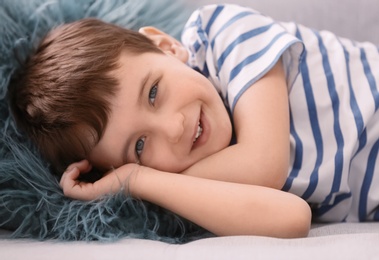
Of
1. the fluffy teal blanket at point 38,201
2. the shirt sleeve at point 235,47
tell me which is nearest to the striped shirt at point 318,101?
the shirt sleeve at point 235,47

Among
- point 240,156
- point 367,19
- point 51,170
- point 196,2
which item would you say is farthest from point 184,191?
point 367,19

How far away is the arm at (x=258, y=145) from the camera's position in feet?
3.11

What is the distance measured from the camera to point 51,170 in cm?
101

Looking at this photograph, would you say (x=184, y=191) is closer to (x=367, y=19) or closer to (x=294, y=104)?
(x=294, y=104)

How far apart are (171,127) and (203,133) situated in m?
0.07

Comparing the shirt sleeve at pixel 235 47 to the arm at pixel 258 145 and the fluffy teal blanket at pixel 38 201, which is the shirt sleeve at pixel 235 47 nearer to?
the arm at pixel 258 145

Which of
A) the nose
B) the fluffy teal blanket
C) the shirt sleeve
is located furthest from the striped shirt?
the fluffy teal blanket

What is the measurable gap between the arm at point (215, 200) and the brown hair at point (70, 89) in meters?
0.07

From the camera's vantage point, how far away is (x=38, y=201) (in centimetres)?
95

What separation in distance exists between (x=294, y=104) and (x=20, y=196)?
0.49 meters

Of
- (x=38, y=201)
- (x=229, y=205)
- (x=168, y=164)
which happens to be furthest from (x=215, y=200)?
(x=38, y=201)

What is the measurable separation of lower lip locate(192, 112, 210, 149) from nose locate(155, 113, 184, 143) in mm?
46

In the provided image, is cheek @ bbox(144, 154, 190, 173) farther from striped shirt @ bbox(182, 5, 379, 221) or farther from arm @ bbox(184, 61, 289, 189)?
striped shirt @ bbox(182, 5, 379, 221)

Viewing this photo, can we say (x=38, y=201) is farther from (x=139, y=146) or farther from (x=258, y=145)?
(x=258, y=145)
